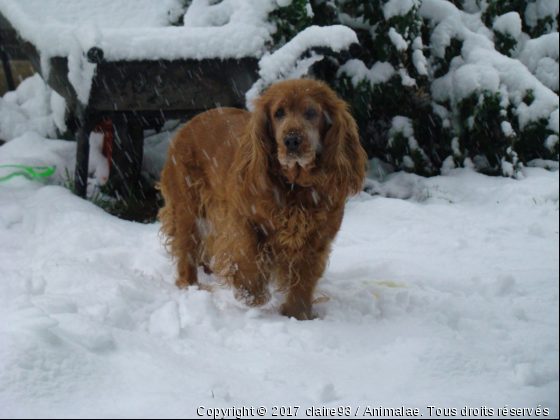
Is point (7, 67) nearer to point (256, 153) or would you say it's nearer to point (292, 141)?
point (256, 153)

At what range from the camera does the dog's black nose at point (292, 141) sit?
2150 mm

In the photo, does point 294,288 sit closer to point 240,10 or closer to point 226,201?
point 226,201

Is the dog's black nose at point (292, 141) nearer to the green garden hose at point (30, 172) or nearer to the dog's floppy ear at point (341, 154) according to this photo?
the dog's floppy ear at point (341, 154)

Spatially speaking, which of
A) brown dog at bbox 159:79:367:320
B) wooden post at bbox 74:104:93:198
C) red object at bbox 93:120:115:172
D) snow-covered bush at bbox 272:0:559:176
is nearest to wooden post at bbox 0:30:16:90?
red object at bbox 93:120:115:172

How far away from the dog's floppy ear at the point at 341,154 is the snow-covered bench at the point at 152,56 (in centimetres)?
113

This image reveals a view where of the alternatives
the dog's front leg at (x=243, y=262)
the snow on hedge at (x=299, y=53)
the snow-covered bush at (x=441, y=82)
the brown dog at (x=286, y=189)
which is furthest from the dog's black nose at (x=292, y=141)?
the snow-covered bush at (x=441, y=82)

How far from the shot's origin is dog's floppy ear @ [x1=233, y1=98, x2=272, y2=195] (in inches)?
91.2

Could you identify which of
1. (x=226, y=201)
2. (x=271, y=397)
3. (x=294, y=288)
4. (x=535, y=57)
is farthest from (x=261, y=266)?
(x=535, y=57)

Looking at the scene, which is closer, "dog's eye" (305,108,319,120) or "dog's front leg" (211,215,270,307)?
"dog's eye" (305,108,319,120)

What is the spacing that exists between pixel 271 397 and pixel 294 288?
92 centimetres

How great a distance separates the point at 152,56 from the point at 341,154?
5.77ft

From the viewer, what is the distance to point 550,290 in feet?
8.04

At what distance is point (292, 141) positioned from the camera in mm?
2158

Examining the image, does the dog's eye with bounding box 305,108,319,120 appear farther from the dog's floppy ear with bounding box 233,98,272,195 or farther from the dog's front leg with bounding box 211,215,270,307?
the dog's front leg with bounding box 211,215,270,307
